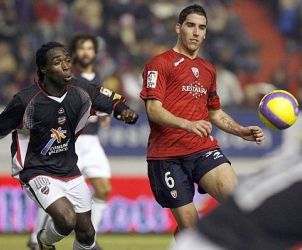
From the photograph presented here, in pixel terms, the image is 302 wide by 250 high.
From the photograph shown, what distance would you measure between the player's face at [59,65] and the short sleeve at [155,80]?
720 mm

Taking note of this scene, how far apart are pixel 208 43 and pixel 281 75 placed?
1508 millimetres

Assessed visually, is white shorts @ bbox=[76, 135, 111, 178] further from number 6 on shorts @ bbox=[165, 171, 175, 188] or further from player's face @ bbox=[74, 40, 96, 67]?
number 6 on shorts @ bbox=[165, 171, 175, 188]

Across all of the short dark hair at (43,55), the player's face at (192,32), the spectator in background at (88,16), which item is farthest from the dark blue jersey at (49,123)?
the spectator in background at (88,16)

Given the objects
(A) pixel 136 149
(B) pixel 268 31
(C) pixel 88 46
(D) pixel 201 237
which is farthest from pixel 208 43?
(D) pixel 201 237

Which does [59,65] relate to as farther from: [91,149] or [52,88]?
[91,149]

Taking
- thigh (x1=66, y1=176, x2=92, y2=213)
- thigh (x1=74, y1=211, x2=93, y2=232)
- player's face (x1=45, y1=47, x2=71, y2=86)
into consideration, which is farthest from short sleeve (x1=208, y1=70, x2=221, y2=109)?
thigh (x1=74, y1=211, x2=93, y2=232)

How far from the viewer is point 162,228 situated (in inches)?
520

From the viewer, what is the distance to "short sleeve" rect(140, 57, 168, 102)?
7590 mm

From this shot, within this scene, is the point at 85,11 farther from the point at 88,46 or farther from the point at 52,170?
the point at 52,170

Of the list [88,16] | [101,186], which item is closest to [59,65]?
[101,186]

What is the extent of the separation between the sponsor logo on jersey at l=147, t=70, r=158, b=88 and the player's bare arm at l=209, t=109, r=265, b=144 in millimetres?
810

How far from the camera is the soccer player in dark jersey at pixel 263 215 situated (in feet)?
10.9

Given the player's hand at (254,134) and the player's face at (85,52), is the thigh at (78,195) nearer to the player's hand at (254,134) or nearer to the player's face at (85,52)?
the player's hand at (254,134)

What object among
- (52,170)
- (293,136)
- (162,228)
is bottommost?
(162,228)
